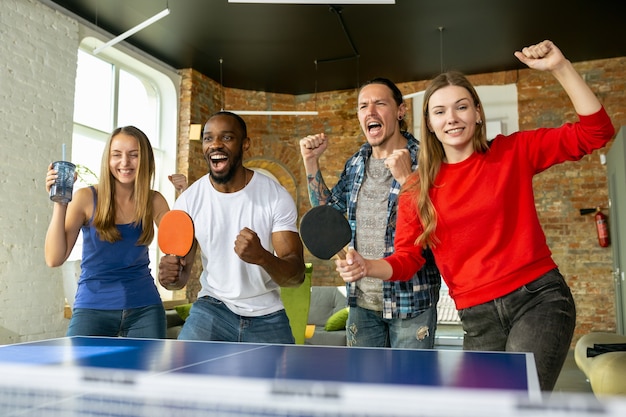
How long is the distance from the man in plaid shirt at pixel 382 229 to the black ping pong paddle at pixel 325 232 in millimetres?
380

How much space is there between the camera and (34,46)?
632 cm

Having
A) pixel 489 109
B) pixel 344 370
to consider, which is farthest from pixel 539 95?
pixel 344 370

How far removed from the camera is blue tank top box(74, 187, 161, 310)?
259 centimetres

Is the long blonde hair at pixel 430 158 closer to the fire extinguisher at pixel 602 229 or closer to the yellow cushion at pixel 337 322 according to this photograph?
the yellow cushion at pixel 337 322

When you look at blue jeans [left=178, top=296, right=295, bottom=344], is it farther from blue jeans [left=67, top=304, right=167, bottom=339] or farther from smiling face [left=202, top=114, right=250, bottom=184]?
smiling face [left=202, top=114, right=250, bottom=184]

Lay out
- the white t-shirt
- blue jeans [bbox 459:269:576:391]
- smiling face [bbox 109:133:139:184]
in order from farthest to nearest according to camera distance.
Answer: smiling face [bbox 109:133:139:184] → the white t-shirt → blue jeans [bbox 459:269:576:391]

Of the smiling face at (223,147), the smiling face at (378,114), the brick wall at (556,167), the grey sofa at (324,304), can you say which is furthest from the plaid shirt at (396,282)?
the brick wall at (556,167)

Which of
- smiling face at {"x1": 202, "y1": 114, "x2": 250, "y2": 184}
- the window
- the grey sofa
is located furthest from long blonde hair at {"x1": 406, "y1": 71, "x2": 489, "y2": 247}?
the window

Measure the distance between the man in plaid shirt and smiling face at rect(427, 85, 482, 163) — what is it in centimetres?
19

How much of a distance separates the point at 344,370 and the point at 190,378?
357 millimetres

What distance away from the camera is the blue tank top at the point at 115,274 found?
2594 millimetres

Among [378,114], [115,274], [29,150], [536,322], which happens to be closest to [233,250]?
[115,274]

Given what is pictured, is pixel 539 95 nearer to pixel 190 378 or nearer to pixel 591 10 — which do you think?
pixel 591 10

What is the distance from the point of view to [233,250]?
8.34 feet
